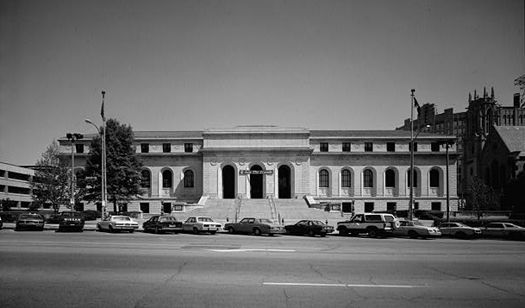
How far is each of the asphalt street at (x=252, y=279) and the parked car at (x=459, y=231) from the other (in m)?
13.5

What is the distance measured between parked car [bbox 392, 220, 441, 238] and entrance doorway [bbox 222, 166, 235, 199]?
3847 cm

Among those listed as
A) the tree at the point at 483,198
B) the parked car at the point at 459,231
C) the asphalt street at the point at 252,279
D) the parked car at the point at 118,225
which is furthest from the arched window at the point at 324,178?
the asphalt street at the point at 252,279

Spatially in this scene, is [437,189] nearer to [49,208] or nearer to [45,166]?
[45,166]

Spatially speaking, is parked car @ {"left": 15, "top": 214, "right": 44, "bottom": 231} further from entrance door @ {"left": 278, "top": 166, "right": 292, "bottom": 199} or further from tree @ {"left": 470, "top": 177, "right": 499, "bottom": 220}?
tree @ {"left": 470, "top": 177, "right": 499, "bottom": 220}

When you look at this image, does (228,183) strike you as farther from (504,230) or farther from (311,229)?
(504,230)

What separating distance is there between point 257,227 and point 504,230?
680 inches

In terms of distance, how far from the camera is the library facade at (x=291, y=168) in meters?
64.3

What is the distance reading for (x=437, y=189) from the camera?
66312 mm

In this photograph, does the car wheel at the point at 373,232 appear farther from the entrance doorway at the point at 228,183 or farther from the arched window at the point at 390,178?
the entrance doorway at the point at 228,183

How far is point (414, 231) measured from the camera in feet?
96.6

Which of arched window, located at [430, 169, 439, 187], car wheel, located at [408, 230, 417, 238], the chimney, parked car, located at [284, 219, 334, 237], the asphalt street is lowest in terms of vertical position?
car wheel, located at [408, 230, 417, 238]

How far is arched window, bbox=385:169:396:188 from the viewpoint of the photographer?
66375mm

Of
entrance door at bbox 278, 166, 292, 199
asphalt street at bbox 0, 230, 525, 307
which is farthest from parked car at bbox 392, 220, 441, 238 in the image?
entrance door at bbox 278, 166, 292, 199

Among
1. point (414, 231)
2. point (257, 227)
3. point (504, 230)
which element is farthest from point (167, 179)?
point (504, 230)
